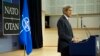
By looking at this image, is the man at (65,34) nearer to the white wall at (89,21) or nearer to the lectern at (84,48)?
the lectern at (84,48)

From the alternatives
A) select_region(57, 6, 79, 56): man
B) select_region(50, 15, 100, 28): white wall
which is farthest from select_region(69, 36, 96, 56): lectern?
select_region(50, 15, 100, 28): white wall

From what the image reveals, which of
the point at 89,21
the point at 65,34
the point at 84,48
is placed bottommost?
A: the point at 84,48

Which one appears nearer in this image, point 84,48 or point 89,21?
point 84,48

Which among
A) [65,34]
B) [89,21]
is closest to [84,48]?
[65,34]

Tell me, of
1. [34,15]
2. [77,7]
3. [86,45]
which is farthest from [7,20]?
[77,7]

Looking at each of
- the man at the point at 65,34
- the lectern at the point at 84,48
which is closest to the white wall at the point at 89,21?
the man at the point at 65,34

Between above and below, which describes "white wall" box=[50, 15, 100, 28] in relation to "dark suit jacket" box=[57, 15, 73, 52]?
above

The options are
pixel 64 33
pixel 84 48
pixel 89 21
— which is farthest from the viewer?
pixel 89 21

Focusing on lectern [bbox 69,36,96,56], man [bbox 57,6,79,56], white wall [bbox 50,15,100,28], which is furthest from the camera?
white wall [bbox 50,15,100,28]

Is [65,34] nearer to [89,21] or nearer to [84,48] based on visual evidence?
[84,48]

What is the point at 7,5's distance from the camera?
24.8 feet

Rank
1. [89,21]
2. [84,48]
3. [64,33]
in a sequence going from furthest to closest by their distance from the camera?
[89,21] → [64,33] → [84,48]

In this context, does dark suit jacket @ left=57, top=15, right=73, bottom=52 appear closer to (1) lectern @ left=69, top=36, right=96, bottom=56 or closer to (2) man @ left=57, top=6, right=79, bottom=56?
(2) man @ left=57, top=6, right=79, bottom=56

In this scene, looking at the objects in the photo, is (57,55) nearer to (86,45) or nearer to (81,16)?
(86,45)
